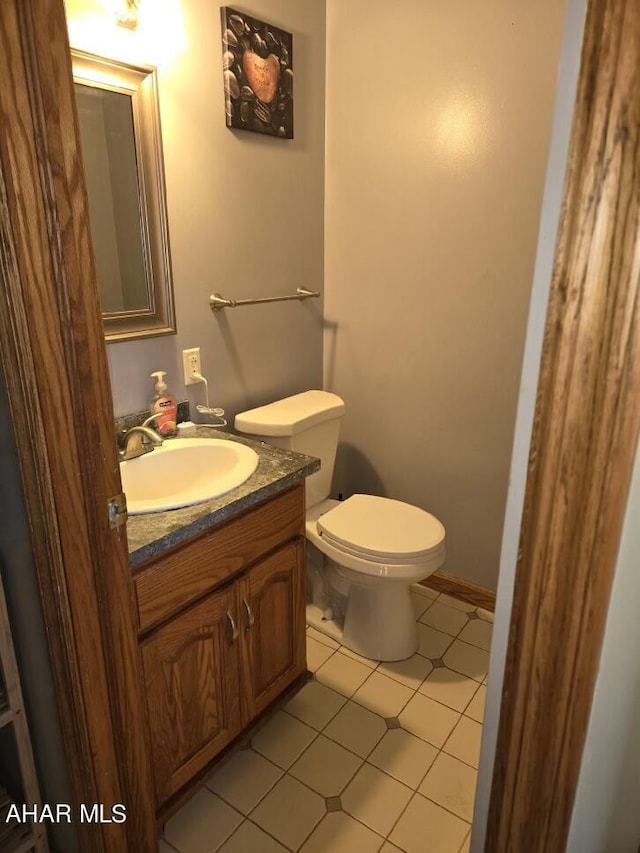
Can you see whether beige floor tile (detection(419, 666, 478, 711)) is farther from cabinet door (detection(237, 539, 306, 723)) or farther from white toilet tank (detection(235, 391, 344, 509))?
white toilet tank (detection(235, 391, 344, 509))

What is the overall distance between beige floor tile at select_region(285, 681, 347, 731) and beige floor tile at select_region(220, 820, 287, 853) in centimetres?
35

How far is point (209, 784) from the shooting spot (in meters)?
1.57

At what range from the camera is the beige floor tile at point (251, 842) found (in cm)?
139

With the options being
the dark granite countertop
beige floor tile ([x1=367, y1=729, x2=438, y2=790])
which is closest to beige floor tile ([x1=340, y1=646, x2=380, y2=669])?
beige floor tile ([x1=367, y1=729, x2=438, y2=790])

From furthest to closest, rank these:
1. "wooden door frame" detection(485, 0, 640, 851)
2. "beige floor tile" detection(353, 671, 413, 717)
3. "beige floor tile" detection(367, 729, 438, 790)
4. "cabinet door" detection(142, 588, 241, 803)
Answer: "beige floor tile" detection(353, 671, 413, 717) < "beige floor tile" detection(367, 729, 438, 790) < "cabinet door" detection(142, 588, 241, 803) < "wooden door frame" detection(485, 0, 640, 851)

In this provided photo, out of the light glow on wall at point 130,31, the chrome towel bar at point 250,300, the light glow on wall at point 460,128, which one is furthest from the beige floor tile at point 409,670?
the light glow on wall at point 130,31

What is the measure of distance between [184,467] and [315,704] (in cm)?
88

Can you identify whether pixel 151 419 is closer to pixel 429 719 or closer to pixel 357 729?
pixel 357 729

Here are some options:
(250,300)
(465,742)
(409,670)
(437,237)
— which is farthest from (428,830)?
(437,237)

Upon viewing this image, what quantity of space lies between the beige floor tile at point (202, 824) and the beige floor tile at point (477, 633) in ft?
3.38

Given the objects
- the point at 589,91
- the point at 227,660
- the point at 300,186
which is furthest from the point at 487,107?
the point at 227,660

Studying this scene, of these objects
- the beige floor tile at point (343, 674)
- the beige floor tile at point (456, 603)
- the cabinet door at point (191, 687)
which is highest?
the cabinet door at point (191, 687)

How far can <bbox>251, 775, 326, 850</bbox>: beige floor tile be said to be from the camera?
4.70 feet

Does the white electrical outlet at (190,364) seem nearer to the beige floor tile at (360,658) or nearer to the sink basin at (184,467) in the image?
the sink basin at (184,467)
